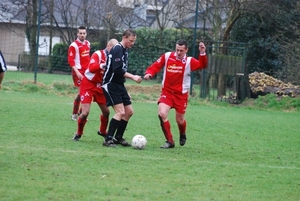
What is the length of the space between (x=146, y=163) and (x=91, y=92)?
2.60m

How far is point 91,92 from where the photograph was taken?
1059cm

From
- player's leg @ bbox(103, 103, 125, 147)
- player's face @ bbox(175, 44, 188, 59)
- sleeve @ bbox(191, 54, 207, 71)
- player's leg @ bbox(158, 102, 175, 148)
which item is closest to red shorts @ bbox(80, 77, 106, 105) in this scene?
player's leg @ bbox(103, 103, 125, 147)

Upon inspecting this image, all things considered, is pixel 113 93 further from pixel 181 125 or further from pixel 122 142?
pixel 181 125

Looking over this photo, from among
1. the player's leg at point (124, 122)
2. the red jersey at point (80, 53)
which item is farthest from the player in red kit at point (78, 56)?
the player's leg at point (124, 122)

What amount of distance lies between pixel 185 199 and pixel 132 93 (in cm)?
1538

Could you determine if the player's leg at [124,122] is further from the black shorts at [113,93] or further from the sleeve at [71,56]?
the sleeve at [71,56]

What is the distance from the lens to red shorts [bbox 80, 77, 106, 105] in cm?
1056

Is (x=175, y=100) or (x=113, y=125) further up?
(x=175, y=100)

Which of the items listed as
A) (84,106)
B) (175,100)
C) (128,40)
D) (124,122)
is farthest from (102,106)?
(128,40)

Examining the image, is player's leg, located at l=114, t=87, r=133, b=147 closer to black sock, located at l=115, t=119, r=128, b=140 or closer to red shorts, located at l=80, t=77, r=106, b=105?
black sock, located at l=115, t=119, r=128, b=140

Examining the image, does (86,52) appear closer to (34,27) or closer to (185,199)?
(185,199)

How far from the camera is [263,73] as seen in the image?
2381 cm

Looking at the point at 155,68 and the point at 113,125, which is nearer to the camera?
the point at 113,125

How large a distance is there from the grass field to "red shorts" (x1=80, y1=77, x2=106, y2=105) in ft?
2.18
